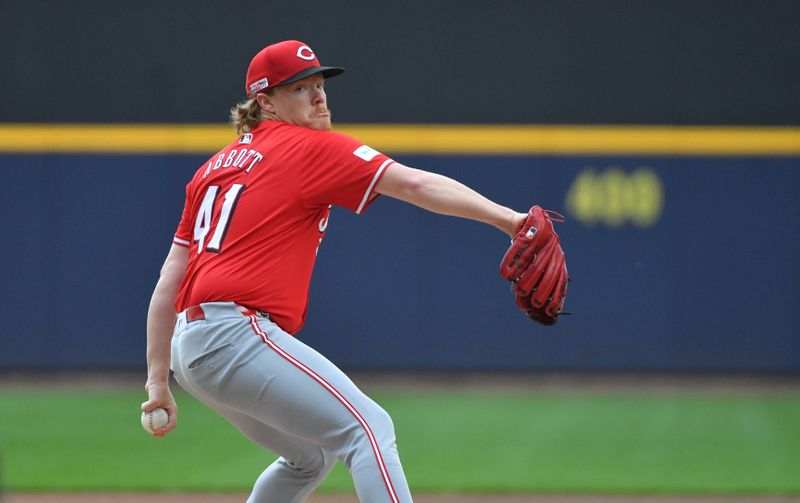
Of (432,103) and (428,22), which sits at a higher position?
(428,22)

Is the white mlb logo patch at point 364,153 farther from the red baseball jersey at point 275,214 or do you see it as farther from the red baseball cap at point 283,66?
the red baseball cap at point 283,66

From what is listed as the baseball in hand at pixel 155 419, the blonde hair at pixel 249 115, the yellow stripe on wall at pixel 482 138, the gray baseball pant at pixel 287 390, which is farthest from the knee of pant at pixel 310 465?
the yellow stripe on wall at pixel 482 138

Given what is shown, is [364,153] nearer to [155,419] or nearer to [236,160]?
[236,160]

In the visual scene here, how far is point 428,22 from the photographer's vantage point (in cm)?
990

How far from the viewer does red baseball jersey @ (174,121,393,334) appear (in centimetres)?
338

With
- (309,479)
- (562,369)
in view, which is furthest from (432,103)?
(309,479)

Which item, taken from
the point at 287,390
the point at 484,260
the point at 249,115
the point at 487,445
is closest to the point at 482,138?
the point at 484,260

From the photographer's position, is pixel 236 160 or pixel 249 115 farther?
pixel 249 115

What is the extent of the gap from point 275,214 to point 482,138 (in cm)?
654

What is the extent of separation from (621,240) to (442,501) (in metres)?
4.80

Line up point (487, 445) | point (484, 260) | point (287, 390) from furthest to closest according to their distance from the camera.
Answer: point (484, 260) → point (487, 445) → point (287, 390)

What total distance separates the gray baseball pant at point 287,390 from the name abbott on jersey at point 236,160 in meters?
0.44

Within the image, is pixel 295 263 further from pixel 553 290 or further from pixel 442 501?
pixel 442 501

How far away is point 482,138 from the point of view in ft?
32.2
